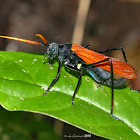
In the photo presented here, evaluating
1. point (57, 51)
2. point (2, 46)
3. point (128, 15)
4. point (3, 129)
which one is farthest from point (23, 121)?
point (128, 15)

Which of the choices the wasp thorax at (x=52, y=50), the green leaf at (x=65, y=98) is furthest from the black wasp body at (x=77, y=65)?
the green leaf at (x=65, y=98)

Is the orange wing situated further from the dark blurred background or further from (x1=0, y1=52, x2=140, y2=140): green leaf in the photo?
the dark blurred background

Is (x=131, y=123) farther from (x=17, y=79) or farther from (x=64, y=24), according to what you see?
(x=64, y=24)

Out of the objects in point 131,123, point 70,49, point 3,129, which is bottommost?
point 3,129

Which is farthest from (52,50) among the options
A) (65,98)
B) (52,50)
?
(65,98)

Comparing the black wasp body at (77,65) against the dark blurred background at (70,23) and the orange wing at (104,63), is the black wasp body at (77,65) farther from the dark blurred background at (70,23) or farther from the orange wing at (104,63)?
the dark blurred background at (70,23)

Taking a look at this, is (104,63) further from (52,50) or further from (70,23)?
(70,23)
